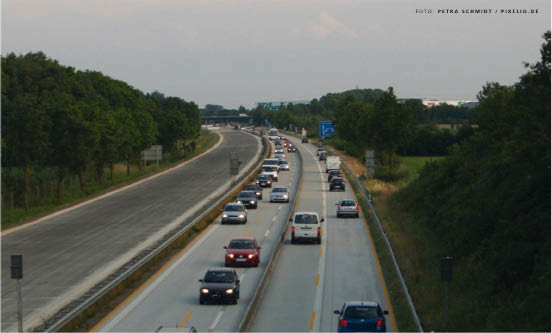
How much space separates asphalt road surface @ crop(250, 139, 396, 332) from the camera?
25.6 metres

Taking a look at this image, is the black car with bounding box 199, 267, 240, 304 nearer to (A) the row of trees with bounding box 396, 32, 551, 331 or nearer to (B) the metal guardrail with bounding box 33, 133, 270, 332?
(B) the metal guardrail with bounding box 33, 133, 270, 332

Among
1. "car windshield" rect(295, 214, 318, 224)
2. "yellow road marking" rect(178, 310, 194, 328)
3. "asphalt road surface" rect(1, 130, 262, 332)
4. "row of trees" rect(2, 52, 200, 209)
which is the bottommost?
"asphalt road surface" rect(1, 130, 262, 332)

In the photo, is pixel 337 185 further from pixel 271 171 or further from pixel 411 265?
pixel 411 265

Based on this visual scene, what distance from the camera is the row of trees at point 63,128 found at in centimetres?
6581

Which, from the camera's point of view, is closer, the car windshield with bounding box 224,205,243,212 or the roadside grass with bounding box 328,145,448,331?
the roadside grass with bounding box 328,145,448,331

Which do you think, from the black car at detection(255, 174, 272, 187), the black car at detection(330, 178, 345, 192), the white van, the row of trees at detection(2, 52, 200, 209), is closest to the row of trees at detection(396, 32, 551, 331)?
the white van

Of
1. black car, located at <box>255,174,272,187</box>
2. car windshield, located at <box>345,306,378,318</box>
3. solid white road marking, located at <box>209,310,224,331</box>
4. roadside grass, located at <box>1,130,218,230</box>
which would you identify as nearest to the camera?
car windshield, located at <box>345,306,378,318</box>

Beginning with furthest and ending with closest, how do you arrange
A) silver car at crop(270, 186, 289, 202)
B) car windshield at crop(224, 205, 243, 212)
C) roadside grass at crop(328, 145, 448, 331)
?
silver car at crop(270, 186, 289, 202) < car windshield at crop(224, 205, 243, 212) < roadside grass at crop(328, 145, 448, 331)

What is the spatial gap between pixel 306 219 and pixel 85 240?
13.7 meters

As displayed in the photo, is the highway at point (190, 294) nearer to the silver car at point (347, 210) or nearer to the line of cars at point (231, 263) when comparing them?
the line of cars at point (231, 263)

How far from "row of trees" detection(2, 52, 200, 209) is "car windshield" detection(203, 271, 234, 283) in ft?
121

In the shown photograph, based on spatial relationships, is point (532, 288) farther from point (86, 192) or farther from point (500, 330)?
point (86, 192)

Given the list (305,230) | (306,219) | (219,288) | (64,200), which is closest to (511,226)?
(219,288)

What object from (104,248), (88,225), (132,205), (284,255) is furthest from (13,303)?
(132,205)
